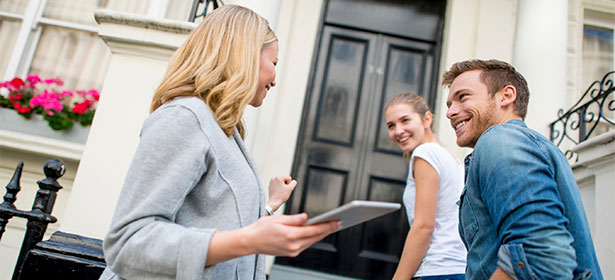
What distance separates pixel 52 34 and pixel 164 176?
420 cm

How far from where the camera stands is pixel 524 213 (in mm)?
1075

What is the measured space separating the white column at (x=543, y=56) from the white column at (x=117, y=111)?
3126 millimetres

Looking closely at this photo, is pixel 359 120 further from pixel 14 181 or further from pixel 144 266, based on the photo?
pixel 144 266

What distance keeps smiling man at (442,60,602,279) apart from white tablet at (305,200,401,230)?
404 millimetres

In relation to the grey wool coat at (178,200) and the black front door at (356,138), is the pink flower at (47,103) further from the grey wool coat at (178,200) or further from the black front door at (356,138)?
the grey wool coat at (178,200)

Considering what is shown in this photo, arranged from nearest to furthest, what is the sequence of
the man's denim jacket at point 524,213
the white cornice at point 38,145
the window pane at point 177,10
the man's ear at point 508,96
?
the man's denim jacket at point 524,213, the man's ear at point 508,96, the white cornice at point 38,145, the window pane at point 177,10

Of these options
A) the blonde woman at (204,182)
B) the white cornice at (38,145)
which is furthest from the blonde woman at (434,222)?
the white cornice at (38,145)

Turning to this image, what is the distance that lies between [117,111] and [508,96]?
6.14 feet

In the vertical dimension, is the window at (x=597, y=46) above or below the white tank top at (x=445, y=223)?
above

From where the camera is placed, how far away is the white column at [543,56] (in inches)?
144

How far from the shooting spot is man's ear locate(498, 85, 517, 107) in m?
1.55

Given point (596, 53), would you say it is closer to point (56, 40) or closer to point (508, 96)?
point (508, 96)

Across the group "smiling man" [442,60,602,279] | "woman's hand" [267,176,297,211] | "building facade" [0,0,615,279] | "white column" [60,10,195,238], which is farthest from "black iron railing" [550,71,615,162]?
"white column" [60,10,195,238]

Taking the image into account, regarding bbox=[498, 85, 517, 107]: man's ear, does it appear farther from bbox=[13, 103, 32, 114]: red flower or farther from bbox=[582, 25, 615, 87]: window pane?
bbox=[582, 25, 615, 87]: window pane
